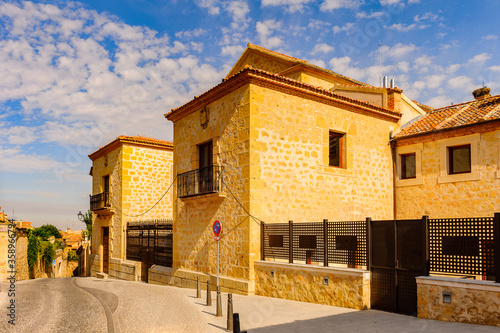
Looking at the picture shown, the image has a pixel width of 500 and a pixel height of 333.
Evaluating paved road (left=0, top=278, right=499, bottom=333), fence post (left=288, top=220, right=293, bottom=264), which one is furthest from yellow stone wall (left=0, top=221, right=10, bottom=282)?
fence post (left=288, top=220, right=293, bottom=264)

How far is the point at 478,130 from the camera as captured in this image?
1317 centimetres

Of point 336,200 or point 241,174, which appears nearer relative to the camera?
point 241,174

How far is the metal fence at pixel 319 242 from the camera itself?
31.4ft

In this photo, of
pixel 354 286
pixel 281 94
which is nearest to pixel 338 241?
pixel 354 286

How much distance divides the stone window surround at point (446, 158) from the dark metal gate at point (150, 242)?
10.8 metres

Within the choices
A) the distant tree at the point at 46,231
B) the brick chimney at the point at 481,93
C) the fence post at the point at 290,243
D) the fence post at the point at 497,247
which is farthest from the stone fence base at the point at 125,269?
the distant tree at the point at 46,231

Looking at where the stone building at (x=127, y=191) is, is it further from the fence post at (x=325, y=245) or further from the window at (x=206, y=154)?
the fence post at (x=325, y=245)

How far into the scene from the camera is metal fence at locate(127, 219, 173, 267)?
16964 mm

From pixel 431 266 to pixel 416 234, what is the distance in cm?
70

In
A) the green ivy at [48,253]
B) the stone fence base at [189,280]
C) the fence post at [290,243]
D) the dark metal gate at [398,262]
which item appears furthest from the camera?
the green ivy at [48,253]

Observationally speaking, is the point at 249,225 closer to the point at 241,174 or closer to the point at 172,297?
the point at 241,174

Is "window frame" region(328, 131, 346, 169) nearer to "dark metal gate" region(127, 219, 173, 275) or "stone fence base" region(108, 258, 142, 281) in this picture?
"dark metal gate" region(127, 219, 173, 275)

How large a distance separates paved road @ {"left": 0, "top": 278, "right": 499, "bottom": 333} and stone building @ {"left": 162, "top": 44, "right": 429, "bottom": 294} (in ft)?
7.09

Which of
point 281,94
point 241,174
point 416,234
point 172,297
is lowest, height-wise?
point 172,297
